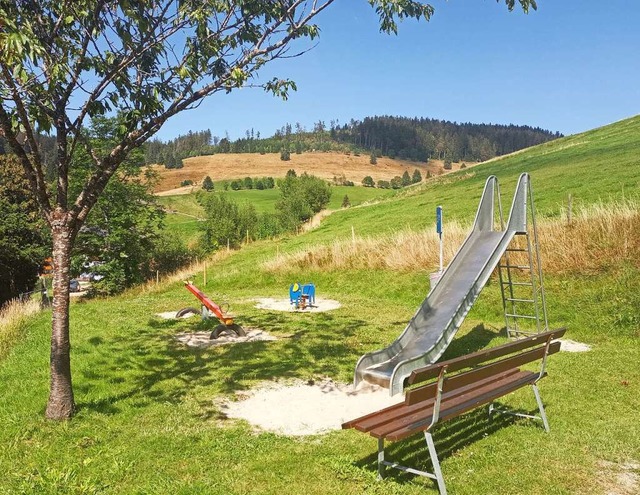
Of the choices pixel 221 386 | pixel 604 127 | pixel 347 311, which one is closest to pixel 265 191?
pixel 604 127

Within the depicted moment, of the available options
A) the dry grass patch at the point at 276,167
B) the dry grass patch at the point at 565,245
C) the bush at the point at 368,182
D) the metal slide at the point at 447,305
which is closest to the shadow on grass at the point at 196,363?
the metal slide at the point at 447,305

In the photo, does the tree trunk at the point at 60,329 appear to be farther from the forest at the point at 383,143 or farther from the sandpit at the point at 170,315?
the forest at the point at 383,143

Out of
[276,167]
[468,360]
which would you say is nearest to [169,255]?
[468,360]

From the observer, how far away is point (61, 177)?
6105mm

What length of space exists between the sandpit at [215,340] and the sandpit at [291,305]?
3.30 m

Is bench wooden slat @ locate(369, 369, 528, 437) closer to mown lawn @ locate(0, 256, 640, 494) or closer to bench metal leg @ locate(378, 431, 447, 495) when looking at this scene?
bench metal leg @ locate(378, 431, 447, 495)

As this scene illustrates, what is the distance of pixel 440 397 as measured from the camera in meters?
4.56

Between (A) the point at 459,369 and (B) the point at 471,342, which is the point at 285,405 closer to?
(A) the point at 459,369

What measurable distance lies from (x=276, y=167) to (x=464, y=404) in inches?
4725

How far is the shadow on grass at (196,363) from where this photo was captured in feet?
24.9

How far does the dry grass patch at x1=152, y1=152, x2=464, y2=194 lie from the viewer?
114 meters

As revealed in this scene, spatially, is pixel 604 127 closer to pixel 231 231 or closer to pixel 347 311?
pixel 231 231

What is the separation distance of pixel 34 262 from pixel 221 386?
26.2 meters

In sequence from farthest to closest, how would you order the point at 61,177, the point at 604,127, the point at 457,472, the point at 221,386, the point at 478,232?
1. the point at 604,127
2. the point at 478,232
3. the point at 221,386
4. the point at 61,177
5. the point at 457,472
